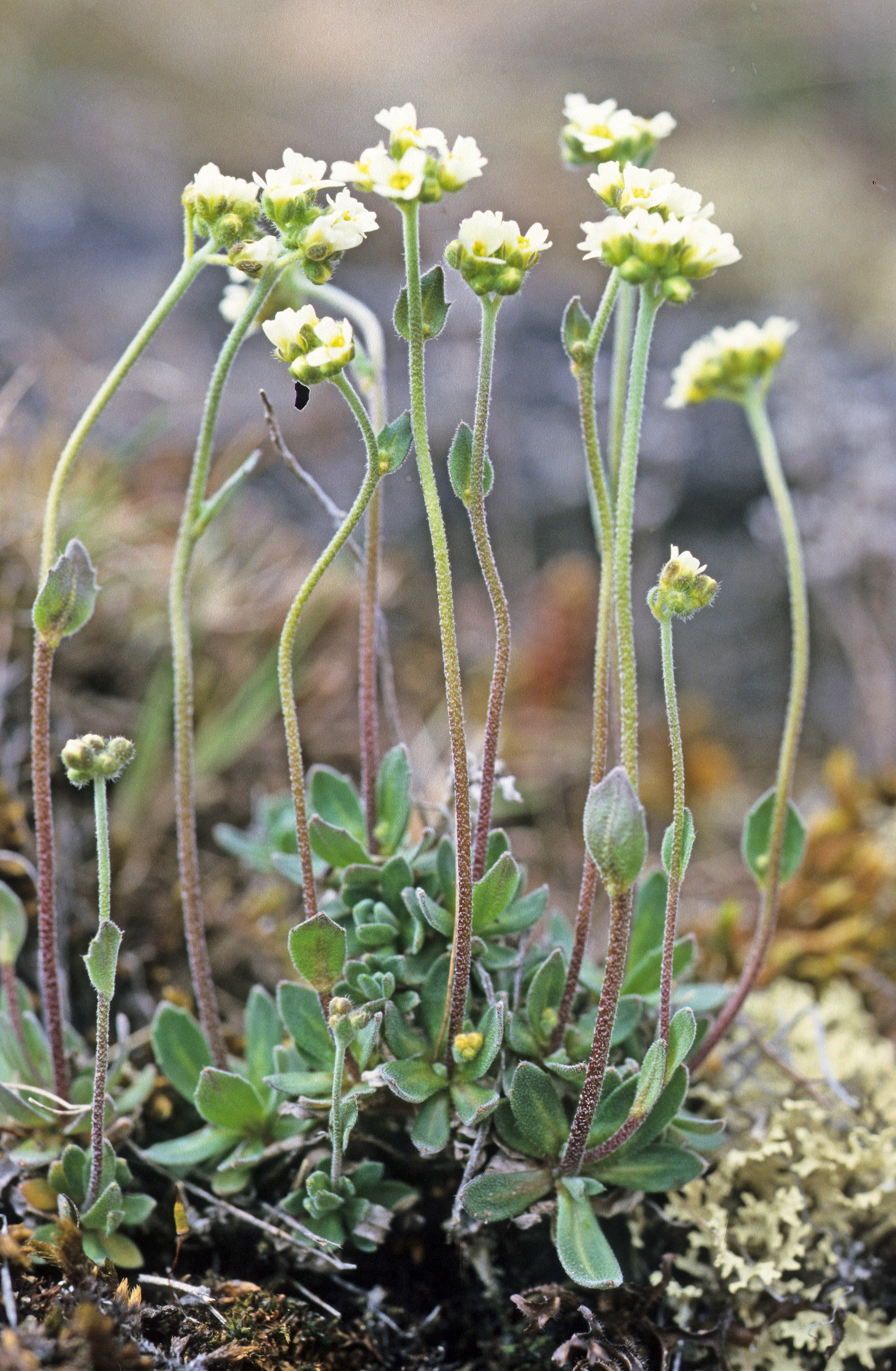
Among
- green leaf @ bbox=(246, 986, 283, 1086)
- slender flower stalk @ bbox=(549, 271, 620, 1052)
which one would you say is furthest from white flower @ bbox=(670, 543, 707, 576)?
green leaf @ bbox=(246, 986, 283, 1086)

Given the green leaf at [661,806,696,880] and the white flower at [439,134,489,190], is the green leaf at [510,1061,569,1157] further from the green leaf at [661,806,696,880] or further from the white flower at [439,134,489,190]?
the white flower at [439,134,489,190]

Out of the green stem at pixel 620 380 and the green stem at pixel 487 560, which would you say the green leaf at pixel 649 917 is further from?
the green stem at pixel 620 380

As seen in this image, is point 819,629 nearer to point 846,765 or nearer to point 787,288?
point 846,765

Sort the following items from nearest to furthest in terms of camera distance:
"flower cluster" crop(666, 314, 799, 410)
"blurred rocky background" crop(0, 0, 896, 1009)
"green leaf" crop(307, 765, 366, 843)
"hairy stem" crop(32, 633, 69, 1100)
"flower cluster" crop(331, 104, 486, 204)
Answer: "flower cluster" crop(331, 104, 486, 204)
"hairy stem" crop(32, 633, 69, 1100)
"flower cluster" crop(666, 314, 799, 410)
"green leaf" crop(307, 765, 366, 843)
"blurred rocky background" crop(0, 0, 896, 1009)

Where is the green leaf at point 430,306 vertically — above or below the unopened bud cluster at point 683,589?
above

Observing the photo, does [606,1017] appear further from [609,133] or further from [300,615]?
[609,133]

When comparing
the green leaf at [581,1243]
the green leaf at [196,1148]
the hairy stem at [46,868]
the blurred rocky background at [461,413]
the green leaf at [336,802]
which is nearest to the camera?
the green leaf at [581,1243]

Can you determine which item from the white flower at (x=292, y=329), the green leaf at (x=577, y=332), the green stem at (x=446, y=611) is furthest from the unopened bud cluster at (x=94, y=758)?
the green leaf at (x=577, y=332)
